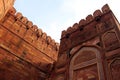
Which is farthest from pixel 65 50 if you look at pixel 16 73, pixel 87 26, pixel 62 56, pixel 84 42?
pixel 16 73

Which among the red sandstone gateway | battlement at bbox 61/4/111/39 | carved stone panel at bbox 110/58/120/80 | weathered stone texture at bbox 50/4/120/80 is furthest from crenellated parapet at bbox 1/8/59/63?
carved stone panel at bbox 110/58/120/80

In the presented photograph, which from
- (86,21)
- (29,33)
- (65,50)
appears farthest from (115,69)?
(29,33)

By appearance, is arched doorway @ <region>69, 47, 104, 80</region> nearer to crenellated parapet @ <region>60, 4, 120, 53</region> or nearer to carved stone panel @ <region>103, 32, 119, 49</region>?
carved stone panel @ <region>103, 32, 119, 49</region>

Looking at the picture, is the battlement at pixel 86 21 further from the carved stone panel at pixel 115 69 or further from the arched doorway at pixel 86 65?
the carved stone panel at pixel 115 69

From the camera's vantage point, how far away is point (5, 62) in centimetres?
589

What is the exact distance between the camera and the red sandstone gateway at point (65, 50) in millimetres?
3967

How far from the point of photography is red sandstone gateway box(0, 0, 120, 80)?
3967 millimetres

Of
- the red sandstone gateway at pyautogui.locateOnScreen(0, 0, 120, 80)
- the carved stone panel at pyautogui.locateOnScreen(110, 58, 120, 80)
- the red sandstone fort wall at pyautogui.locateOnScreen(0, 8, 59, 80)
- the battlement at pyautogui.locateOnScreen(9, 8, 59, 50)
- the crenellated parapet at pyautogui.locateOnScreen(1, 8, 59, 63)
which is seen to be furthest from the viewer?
the battlement at pyautogui.locateOnScreen(9, 8, 59, 50)

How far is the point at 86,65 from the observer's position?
4215mm

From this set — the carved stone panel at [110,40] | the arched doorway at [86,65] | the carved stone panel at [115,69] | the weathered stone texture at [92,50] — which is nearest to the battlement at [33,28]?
the weathered stone texture at [92,50]

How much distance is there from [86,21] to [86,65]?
2.33 meters

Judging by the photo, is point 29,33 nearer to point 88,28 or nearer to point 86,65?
point 88,28

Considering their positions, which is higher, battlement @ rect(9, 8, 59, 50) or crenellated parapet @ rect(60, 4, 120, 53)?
battlement @ rect(9, 8, 59, 50)

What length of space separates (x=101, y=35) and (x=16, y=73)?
4.38m
